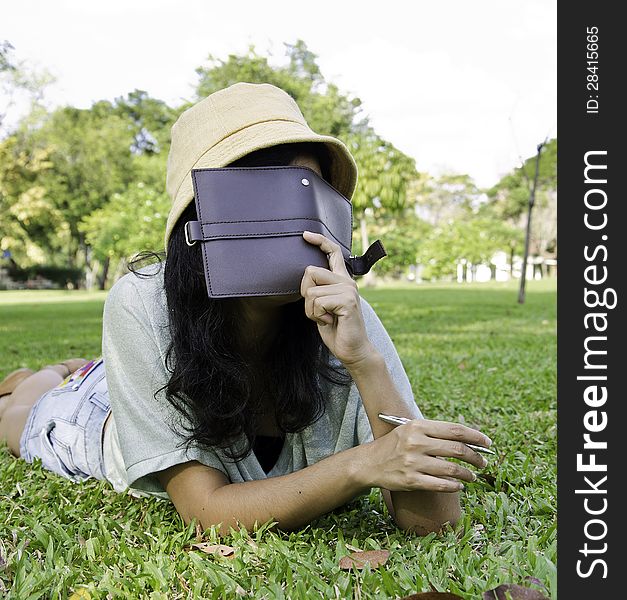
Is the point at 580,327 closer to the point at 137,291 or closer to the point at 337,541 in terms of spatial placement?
the point at 337,541

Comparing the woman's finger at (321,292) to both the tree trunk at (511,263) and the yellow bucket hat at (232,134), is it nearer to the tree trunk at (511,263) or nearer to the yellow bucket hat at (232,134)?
the yellow bucket hat at (232,134)

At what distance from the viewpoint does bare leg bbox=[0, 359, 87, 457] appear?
2.92 m

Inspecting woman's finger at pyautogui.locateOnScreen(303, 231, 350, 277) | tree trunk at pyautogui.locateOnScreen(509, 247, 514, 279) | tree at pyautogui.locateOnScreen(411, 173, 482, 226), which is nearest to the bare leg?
woman's finger at pyautogui.locateOnScreen(303, 231, 350, 277)

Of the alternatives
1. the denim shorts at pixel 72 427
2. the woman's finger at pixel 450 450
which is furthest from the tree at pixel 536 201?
the woman's finger at pixel 450 450

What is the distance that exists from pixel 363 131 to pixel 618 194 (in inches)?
1228

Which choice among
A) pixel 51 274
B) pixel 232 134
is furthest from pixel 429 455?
pixel 51 274

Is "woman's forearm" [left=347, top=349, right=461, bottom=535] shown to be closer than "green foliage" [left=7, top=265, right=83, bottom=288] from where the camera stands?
Yes

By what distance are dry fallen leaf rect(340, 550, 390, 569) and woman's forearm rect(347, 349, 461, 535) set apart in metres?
0.15

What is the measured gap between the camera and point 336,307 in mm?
1602

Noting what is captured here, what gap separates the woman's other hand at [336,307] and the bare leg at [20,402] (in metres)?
1.71

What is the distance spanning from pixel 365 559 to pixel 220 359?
55 centimetres

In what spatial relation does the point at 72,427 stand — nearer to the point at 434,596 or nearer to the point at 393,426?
the point at 393,426

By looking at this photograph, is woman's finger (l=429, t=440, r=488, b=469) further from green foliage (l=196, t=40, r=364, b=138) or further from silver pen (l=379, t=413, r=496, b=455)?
green foliage (l=196, t=40, r=364, b=138)

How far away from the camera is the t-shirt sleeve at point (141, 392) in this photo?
181 cm
